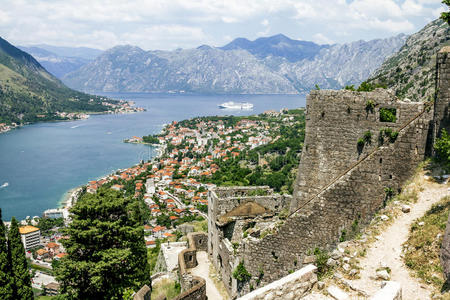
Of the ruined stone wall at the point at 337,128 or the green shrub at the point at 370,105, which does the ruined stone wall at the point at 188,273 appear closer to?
the ruined stone wall at the point at 337,128

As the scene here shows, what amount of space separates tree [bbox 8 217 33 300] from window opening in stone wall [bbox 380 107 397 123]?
1883cm

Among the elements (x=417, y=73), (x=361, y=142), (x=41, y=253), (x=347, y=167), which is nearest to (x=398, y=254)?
(x=347, y=167)

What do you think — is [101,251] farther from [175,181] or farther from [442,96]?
[175,181]

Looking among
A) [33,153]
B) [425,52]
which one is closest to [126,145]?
[33,153]

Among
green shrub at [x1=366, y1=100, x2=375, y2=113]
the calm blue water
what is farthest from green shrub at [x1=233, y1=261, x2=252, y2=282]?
the calm blue water

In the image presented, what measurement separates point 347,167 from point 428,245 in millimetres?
3753

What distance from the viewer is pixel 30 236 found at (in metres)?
60.0

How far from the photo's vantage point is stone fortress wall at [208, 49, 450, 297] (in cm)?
841

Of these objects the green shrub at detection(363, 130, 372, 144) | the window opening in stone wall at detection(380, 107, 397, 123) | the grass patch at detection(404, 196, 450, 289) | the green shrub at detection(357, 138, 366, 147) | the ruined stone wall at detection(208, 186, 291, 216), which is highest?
the window opening in stone wall at detection(380, 107, 397, 123)

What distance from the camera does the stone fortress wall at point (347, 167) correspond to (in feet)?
27.6

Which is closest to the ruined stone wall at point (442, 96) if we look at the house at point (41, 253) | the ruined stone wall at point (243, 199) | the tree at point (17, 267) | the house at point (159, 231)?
the ruined stone wall at point (243, 199)

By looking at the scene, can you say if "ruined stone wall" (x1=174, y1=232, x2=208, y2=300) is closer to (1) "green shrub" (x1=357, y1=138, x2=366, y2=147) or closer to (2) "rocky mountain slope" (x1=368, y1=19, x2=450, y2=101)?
(1) "green shrub" (x1=357, y1=138, x2=366, y2=147)

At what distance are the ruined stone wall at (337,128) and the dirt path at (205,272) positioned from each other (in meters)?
4.94

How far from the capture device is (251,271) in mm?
9375
